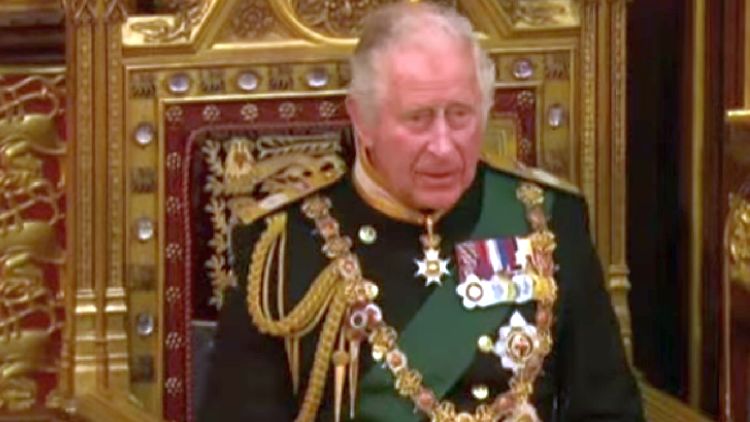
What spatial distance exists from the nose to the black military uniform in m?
0.12

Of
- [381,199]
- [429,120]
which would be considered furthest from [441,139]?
[381,199]

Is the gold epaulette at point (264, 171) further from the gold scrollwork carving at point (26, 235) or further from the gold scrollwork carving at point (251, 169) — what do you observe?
the gold scrollwork carving at point (26, 235)

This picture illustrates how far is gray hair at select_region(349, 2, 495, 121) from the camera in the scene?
1896 millimetres

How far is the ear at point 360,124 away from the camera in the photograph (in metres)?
1.95

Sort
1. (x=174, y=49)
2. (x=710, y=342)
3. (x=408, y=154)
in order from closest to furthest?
1. (x=408, y=154)
2. (x=174, y=49)
3. (x=710, y=342)

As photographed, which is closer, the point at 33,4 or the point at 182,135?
the point at 182,135

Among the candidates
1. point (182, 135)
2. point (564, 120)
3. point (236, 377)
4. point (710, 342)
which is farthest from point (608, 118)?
point (236, 377)

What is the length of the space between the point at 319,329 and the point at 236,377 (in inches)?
4.3

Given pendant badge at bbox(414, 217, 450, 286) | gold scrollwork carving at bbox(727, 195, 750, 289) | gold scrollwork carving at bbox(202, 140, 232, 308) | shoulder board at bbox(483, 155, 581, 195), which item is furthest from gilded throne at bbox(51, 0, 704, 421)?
pendant badge at bbox(414, 217, 450, 286)

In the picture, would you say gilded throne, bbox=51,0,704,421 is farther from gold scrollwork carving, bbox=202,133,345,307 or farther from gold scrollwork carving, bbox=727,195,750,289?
Answer: gold scrollwork carving, bbox=727,195,750,289

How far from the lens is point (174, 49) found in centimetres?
248

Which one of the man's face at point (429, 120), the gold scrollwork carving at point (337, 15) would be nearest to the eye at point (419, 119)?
the man's face at point (429, 120)

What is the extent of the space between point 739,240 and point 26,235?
3.48ft

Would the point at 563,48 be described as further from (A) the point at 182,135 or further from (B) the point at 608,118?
(A) the point at 182,135
